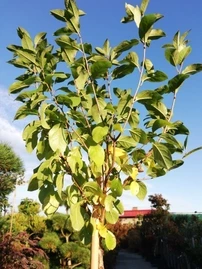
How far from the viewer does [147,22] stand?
0.78 meters

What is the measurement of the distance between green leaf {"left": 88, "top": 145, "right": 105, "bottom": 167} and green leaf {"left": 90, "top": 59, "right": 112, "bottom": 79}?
0.57ft

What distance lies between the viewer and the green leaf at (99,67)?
0.75m

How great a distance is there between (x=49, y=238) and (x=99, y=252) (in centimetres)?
525

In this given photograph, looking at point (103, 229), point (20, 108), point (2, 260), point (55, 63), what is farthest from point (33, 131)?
point (2, 260)

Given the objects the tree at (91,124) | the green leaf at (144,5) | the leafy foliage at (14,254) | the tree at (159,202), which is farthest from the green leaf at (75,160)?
the tree at (159,202)

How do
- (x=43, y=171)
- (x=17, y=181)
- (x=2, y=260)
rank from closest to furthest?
(x=43, y=171) → (x=2, y=260) → (x=17, y=181)

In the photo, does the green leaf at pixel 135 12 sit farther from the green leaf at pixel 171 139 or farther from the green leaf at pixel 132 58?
the green leaf at pixel 171 139

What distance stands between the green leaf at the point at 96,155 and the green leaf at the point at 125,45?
0.89ft

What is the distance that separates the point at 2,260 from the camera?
166 inches

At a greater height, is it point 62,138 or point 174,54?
point 174,54

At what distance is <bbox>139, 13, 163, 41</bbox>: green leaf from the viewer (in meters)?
0.77

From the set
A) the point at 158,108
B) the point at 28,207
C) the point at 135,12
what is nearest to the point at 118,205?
the point at 158,108

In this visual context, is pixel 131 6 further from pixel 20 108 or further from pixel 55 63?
pixel 20 108

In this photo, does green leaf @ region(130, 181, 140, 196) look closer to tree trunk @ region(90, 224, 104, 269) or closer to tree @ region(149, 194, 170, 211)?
tree trunk @ region(90, 224, 104, 269)
